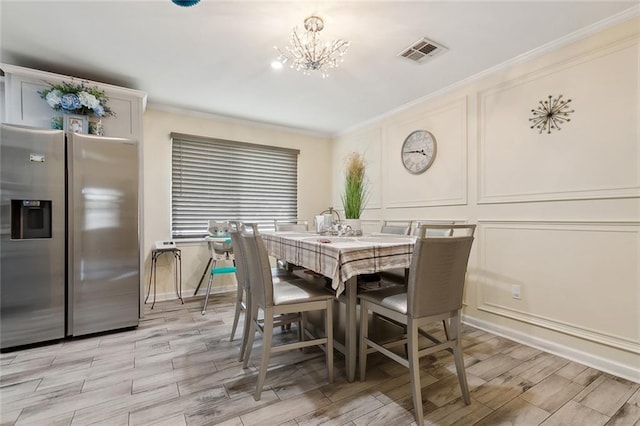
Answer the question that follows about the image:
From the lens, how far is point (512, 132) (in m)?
2.60

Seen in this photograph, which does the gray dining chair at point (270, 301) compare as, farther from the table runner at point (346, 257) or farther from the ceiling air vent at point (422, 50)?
the ceiling air vent at point (422, 50)

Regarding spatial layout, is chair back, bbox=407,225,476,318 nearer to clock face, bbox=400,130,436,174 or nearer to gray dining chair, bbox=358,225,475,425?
gray dining chair, bbox=358,225,475,425

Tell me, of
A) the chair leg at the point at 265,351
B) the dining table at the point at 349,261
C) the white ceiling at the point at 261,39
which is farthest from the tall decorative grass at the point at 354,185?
the chair leg at the point at 265,351

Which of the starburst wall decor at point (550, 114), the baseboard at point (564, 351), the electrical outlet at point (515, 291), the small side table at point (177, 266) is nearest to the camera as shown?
the baseboard at point (564, 351)

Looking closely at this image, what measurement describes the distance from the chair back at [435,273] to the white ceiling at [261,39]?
5.21 ft

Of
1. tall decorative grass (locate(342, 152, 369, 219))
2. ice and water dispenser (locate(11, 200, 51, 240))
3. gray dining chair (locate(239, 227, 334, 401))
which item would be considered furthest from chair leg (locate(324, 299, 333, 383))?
ice and water dispenser (locate(11, 200, 51, 240))

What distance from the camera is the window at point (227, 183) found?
3.92 meters

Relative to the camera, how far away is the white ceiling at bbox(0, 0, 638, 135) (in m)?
1.94

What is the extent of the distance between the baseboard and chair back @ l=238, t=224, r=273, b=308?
7.33 ft

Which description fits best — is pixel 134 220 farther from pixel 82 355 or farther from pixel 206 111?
pixel 206 111

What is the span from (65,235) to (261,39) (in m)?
2.35

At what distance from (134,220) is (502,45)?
11.8ft

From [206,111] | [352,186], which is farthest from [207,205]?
[352,186]

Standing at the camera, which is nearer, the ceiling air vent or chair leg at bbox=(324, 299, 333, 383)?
chair leg at bbox=(324, 299, 333, 383)
